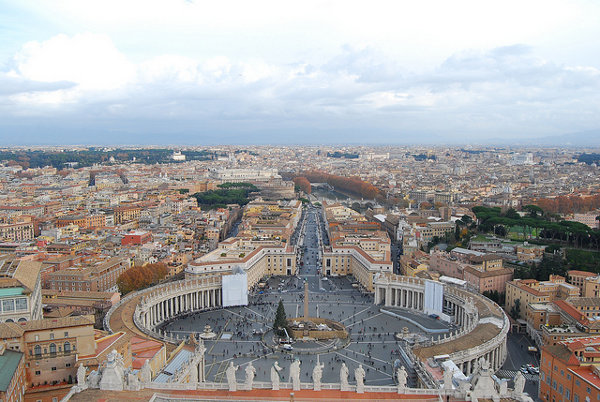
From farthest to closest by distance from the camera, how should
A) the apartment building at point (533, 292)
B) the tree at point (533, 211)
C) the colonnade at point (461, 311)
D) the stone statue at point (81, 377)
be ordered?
the tree at point (533, 211)
the apartment building at point (533, 292)
the colonnade at point (461, 311)
the stone statue at point (81, 377)

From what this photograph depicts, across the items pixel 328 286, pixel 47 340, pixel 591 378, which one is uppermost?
pixel 47 340

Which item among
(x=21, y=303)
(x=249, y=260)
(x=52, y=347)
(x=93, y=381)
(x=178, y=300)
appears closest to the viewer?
(x=93, y=381)

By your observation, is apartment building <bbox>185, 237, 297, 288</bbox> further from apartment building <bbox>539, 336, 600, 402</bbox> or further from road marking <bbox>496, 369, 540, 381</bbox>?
apartment building <bbox>539, 336, 600, 402</bbox>

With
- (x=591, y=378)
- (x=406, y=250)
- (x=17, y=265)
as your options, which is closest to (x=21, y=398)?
(x=17, y=265)

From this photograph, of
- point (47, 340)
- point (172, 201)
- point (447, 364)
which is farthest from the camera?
point (172, 201)

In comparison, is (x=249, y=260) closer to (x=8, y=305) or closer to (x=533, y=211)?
(x=8, y=305)

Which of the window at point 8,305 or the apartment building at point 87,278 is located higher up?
the window at point 8,305

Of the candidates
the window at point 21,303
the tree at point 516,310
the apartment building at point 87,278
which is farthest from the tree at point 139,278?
the tree at point 516,310

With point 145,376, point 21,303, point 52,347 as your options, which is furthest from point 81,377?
point 21,303

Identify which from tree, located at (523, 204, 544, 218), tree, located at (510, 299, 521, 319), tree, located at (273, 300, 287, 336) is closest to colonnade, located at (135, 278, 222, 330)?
tree, located at (273, 300, 287, 336)

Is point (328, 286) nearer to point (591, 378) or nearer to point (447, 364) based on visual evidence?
point (447, 364)

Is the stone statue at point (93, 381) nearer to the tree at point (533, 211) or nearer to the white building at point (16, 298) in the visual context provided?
the white building at point (16, 298)
